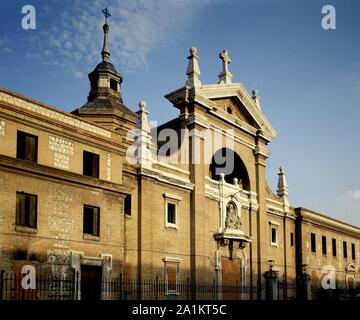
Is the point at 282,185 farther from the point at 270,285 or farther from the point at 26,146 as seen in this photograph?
the point at 26,146

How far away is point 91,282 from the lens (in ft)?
70.1

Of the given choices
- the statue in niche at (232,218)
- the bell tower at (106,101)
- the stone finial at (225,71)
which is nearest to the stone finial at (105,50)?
the bell tower at (106,101)

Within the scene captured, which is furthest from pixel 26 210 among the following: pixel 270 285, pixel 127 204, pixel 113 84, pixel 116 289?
pixel 113 84

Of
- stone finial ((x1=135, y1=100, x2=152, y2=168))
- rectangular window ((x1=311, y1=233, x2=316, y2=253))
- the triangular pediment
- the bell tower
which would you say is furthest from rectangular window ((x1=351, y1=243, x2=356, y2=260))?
stone finial ((x1=135, y1=100, x2=152, y2=168))

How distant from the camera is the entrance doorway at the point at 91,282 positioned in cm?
2094

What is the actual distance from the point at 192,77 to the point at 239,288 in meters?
13.5

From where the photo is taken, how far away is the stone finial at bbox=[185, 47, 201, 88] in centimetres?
3058

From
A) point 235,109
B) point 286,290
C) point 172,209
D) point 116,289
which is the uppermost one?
point 235,109

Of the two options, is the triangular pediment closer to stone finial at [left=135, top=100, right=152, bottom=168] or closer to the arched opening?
the arched opening

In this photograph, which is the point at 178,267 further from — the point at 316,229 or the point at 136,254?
the point at 316,229

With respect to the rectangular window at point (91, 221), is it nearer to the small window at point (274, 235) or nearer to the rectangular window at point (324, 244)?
the small window at point (274, 235)

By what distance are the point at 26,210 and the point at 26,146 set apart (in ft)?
8.61
